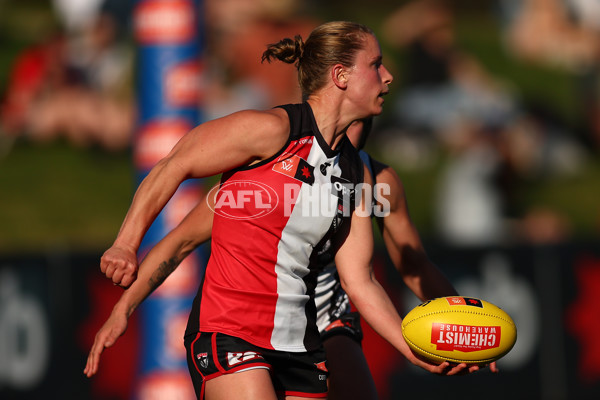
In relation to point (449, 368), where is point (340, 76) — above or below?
above

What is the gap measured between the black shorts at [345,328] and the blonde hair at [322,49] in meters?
1.37

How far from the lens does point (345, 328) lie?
4.67 meters

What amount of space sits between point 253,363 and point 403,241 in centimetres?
138

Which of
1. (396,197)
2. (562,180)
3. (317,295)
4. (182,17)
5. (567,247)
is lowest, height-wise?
(562,180)

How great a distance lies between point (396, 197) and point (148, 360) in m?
3.07

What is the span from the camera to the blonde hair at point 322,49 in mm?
3838

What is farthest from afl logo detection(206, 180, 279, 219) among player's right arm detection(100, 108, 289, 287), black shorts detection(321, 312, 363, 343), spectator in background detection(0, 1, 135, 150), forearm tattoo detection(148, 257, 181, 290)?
spectator in background detection(0, 1, 135, 150)

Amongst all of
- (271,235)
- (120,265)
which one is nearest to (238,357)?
(271,235)

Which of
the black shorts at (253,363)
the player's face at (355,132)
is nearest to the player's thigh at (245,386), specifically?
the black shorts at (253,363)

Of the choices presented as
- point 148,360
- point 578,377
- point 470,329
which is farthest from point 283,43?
point 578,377

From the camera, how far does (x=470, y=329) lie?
3.77 metres

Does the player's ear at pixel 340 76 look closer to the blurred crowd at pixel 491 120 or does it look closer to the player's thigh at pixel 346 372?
the player's thigh at pixel 346 372

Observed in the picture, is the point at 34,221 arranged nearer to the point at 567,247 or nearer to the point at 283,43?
the point at 567,247

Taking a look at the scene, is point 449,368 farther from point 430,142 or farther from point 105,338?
point 430,142
